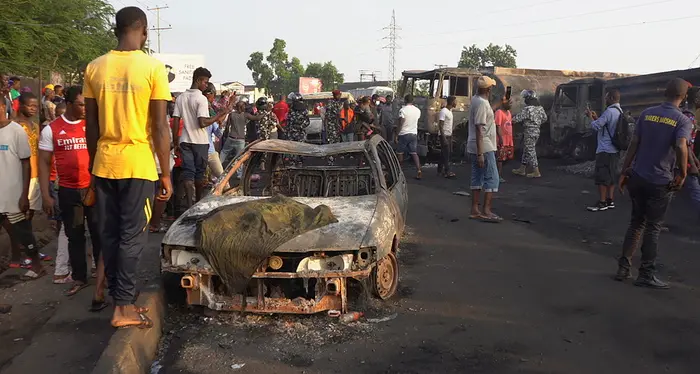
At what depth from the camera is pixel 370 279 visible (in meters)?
4.57

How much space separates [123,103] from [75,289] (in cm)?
220

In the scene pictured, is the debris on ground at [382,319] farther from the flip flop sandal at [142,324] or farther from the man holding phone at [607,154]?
the man holding phone at [607,154]

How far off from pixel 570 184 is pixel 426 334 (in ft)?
28.4

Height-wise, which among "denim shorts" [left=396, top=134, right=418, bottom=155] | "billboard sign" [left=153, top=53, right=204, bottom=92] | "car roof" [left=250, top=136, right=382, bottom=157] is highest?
"billboard sign" [left=153, top=53, right=204, bottom=92]

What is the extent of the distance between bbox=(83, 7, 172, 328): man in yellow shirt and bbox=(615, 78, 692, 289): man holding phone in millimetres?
4180

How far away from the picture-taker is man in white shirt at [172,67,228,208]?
6886 mm

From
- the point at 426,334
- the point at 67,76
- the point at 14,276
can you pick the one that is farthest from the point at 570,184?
the point at 67,76

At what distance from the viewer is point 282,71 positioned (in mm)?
69938

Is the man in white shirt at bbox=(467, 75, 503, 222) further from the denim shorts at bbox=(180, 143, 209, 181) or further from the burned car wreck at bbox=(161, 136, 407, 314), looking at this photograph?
the denim shorts at bbox=(180, 143, 209, 181)

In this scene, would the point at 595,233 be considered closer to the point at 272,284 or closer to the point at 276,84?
the point at 272,284

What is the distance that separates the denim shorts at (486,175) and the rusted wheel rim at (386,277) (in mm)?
3359

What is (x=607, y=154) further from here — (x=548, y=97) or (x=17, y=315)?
(x=548, y=97)

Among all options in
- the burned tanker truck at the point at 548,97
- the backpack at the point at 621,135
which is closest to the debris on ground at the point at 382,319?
the backpack at the point at 621,135

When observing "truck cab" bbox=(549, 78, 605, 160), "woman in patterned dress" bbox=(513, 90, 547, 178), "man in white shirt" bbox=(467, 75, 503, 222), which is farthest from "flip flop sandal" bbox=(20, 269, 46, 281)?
"truck cab" bbox=(549, 78, 605, 160)
